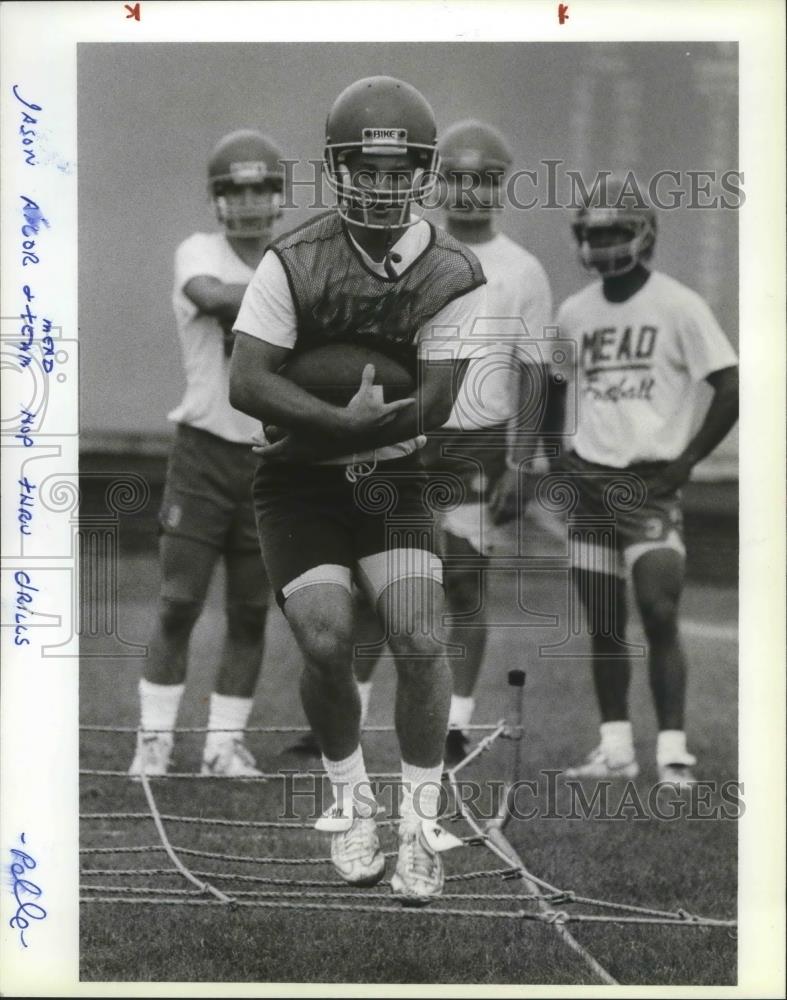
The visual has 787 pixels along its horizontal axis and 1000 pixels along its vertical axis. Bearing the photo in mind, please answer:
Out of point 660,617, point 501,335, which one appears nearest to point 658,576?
point 660,617

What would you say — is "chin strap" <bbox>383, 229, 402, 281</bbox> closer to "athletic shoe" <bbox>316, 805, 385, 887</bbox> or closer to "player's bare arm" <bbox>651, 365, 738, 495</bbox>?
"player's bare arm" <bbox>651, 365, 738, 495</bbox>

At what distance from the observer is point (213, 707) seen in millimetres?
5305

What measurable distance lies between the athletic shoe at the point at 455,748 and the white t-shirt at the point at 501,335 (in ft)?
2.85

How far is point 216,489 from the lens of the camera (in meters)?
5.01

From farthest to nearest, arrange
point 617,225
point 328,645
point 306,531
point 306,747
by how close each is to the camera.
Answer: point 306,747
point 617,225
point 306,531
point 328,645

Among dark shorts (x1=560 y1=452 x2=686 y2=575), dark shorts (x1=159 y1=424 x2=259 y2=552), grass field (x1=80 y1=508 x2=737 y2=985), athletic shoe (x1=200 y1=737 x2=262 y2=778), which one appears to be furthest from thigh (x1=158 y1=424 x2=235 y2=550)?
dark shorts (x1=560 y1=452 x2=686 y2=575)

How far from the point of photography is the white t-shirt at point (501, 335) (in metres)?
4.62

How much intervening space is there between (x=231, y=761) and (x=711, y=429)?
154cm

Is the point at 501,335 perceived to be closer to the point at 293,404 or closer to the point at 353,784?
the point at 293,404

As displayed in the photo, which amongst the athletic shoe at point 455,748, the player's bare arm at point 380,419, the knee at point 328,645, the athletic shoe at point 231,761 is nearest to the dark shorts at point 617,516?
the player's bare arm at point 380,419

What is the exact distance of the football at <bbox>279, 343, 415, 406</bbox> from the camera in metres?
4.44

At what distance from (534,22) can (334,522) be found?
4.19ft

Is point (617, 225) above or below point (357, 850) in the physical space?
above

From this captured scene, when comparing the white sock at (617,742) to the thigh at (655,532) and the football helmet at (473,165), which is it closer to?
the thigh at (655,532)
